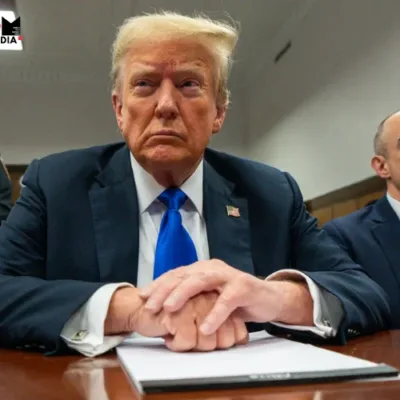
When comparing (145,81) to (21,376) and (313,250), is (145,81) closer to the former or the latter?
(313,250)

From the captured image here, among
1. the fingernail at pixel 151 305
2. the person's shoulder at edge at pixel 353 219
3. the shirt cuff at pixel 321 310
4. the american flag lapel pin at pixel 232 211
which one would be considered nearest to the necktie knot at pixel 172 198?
the american flag lapel pin at pixel 232 211

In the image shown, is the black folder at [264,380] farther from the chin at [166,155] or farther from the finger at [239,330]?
the chin at [166,155]

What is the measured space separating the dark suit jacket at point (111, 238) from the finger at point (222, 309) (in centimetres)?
25

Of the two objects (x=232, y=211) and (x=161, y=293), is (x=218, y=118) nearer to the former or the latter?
(x=232, y=211)

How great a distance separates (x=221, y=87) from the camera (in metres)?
1.50

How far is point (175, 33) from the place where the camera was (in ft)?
4.41

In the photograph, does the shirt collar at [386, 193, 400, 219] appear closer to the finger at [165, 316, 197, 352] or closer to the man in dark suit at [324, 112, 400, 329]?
the man in dark suit at [324, 112, 400, 329]

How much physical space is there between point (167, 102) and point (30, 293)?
54 centimetres

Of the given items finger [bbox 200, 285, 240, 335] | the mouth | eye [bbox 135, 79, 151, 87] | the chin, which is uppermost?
eye [bbox 135, 79, 151, 87]

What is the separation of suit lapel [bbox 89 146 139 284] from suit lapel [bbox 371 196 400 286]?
1117mm

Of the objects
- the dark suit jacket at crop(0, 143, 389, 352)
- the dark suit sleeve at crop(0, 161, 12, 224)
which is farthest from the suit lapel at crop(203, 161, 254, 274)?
the dark suit sleeve at crop(0, 161, 12, 224)

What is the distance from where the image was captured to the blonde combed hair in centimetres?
135

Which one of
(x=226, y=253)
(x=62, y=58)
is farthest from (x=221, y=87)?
(x=62, y=58)

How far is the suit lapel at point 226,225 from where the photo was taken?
134 centimetres
